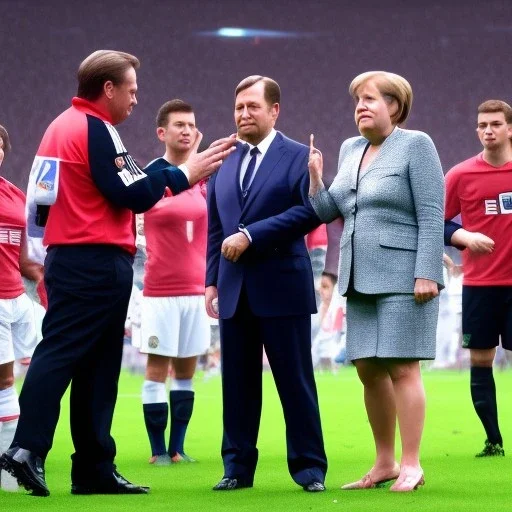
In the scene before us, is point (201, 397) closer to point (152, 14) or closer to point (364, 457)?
point (364, 457)

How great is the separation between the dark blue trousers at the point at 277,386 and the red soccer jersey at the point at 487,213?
5.26 ft

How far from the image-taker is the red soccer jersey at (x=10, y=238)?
17.1 feet

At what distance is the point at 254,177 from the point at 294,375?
75 cm

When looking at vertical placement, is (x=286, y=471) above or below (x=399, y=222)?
below

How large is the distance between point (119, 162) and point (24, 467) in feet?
3.60

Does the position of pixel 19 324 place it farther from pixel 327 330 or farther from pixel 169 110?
pixel 327 330

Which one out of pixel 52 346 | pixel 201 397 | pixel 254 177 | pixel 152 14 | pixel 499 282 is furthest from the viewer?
pixel 152 14

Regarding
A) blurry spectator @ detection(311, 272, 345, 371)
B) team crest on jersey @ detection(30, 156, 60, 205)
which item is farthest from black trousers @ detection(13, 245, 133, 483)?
blurry spectator @ detection(311, 272, 345, 371)

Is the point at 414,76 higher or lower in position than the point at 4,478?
higher

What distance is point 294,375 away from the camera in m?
4.68

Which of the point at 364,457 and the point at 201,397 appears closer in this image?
the point at 364,457

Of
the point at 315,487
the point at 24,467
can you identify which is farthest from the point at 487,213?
the point at 24,467

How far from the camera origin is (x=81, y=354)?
4453mm

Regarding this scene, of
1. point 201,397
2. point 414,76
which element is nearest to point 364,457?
point 201,397
